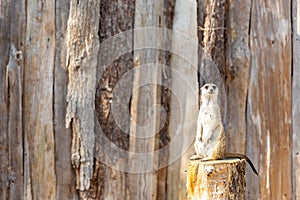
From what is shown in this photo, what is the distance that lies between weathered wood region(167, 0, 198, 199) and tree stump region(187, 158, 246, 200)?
1.50 feet

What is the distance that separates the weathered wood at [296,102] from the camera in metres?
2.83

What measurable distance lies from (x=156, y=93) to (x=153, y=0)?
427 mm

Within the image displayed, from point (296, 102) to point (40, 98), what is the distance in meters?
1.16

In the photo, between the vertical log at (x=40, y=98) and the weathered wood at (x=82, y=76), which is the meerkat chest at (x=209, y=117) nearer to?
the weathered wood at (x=82, y=76)

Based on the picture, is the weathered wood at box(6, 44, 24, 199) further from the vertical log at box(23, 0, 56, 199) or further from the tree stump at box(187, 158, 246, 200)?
the tree stump at box(187, 158, 246, 200)

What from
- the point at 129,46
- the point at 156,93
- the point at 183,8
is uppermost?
the point at 183,8

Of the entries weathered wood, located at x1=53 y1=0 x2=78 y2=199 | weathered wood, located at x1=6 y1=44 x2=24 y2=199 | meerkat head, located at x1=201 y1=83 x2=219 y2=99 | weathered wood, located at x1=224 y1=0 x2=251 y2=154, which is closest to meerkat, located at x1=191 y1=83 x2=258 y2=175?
meerkat head, located at x1=201 y1=83 x2=219 y2=99

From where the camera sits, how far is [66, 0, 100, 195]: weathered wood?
Result: 108 inches

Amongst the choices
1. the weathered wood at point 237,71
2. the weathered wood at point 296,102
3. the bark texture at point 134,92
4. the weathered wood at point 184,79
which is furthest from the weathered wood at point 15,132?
the weathered wood at point 296,102

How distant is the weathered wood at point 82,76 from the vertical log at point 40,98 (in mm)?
91

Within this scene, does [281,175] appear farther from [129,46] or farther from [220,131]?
[129,46]

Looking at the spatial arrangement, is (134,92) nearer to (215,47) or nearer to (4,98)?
(215,47)

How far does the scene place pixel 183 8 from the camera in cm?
286

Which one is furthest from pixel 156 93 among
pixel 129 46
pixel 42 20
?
pixel 42 20
